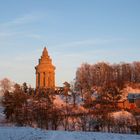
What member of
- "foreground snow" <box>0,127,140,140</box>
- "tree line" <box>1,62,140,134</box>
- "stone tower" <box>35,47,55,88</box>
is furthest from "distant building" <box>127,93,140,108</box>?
"foreground snow" <box>0,127,140,140</box>

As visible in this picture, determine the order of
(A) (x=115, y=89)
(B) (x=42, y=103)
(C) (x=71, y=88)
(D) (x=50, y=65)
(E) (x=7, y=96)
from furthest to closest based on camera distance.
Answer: (D) (x=50, y=65) < (C) (x=71, y=88) < (A) (x=115, y=89) < (B) (x=42, y=103) < (E) (x=7, y=96)

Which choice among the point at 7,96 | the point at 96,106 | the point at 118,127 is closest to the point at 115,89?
the point at 96,106

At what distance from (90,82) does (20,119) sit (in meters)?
49.0

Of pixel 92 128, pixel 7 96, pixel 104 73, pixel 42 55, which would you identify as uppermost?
pixel 42 55

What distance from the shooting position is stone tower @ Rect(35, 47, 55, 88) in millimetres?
100812

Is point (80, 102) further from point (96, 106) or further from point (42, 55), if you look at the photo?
point (42, 55)

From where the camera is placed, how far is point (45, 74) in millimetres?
102188

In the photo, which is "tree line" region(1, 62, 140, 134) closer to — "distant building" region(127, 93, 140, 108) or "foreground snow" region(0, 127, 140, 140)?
"distant building" region(127, 93, 140, 108)

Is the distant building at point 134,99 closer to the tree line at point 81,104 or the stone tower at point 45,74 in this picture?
the tree line at point 81,104

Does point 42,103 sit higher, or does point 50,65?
point 50,65

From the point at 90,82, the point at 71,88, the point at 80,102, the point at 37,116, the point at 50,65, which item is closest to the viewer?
the point at 37,116

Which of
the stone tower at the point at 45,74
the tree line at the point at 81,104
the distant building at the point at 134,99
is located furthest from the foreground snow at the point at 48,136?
the stone tower at the point at 45,74

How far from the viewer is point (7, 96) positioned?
191 feet

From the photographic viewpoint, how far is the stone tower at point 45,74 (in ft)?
331
